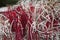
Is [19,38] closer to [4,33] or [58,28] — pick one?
[4,33]

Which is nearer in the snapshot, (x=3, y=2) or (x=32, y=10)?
(x=32, y=10)

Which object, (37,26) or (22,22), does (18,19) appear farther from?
(37,26)

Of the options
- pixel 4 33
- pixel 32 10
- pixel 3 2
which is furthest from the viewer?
pixel 3 2

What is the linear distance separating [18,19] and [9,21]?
0.07 meters

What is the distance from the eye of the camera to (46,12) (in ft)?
6.68

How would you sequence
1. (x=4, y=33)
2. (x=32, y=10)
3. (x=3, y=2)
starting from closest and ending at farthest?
(x=4, y=33) → (x=32, y=10) → (x=3, y=2)

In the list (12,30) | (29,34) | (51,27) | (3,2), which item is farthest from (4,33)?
(3,2)

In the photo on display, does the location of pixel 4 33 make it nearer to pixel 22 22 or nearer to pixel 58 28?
pixel 22 22

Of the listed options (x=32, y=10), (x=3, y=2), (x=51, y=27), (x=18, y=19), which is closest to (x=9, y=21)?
(x=18, y=19)

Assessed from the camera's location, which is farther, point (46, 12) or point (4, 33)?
point (46, 12)

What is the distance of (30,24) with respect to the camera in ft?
6.26

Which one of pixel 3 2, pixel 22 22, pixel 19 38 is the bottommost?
pixel 19 38

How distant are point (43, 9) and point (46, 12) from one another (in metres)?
0.04

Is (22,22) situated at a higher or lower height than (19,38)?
higher
